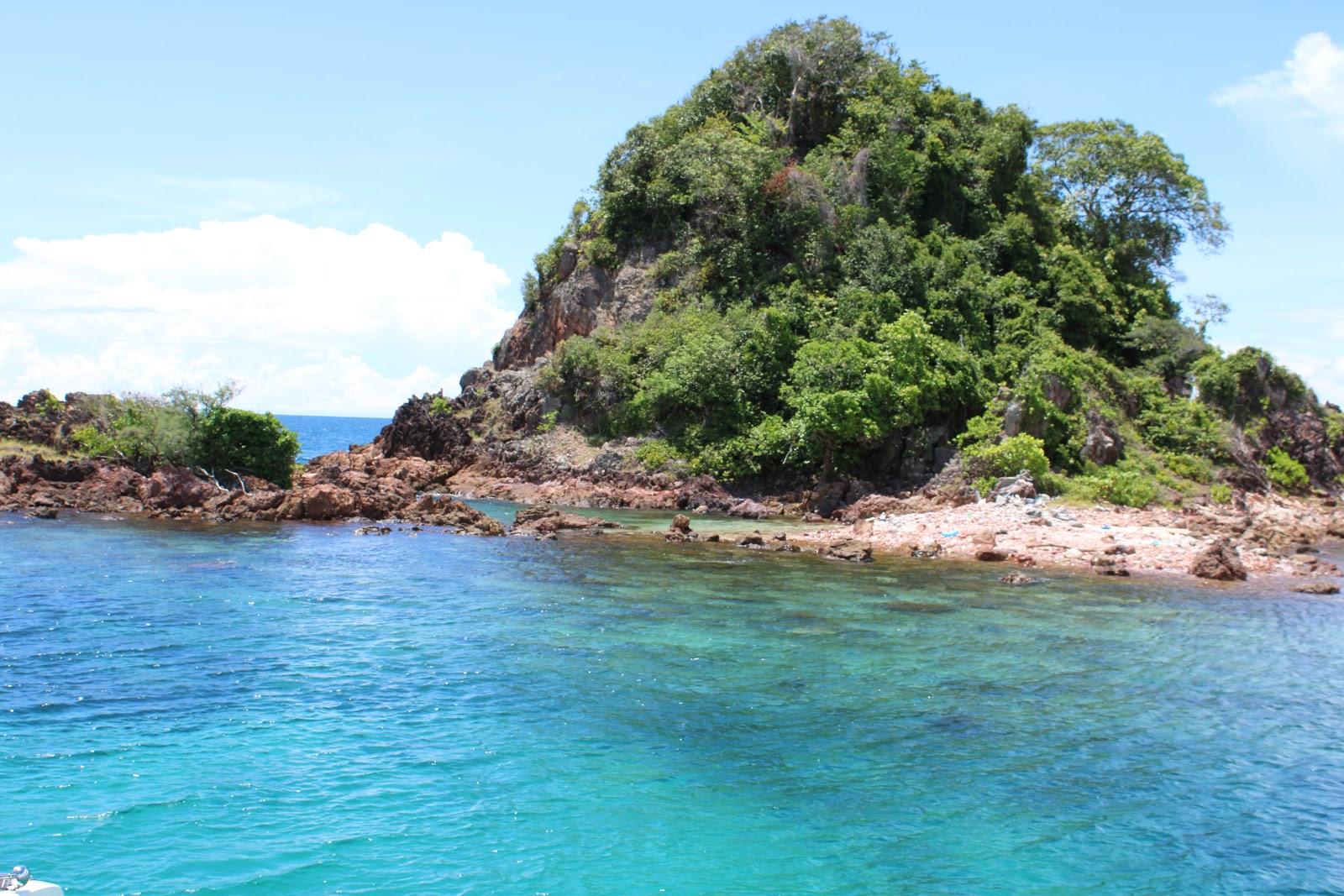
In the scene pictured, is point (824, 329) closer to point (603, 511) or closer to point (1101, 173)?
point (603, 511)

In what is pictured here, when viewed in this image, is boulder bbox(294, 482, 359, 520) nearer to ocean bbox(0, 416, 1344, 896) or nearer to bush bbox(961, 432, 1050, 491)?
ocean bbox(0, 416, 1344, 896)

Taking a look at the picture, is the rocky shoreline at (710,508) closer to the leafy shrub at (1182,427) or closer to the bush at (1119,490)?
the bush at (1119,490)

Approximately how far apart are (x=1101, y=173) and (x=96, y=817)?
53442 mm

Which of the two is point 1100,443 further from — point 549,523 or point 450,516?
point 450,516

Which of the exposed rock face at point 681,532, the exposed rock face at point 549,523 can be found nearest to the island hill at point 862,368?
the exposed rock face at point 549,523

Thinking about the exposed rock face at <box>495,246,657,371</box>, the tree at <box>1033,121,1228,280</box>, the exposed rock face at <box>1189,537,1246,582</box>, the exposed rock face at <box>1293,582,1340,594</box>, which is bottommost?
the exposed rock face at <box>1293,582,1340,594</box>

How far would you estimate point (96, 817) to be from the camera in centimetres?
988

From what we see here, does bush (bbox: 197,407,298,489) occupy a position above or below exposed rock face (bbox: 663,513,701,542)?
above

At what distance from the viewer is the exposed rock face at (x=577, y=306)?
51594mm

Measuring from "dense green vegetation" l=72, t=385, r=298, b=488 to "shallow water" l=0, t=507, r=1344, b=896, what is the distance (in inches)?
597

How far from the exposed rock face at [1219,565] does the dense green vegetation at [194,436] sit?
3219 centimetres

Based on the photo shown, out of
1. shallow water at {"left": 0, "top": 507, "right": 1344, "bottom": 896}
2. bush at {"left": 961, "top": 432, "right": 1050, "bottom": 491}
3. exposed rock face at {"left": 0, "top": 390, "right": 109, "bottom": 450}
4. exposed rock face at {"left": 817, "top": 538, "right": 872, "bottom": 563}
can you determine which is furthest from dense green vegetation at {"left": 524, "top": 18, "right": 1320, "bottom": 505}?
exposed rock face at {"left": 0, "top": 390, "right": 109, "bottom": 450}

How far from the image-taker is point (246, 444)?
126 ft

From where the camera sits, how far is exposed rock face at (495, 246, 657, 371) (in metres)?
51.6
